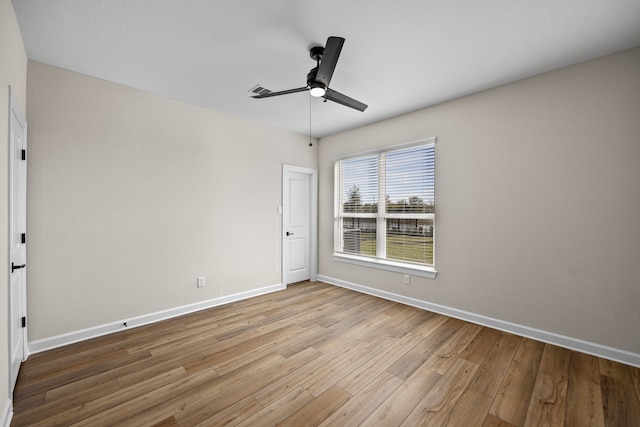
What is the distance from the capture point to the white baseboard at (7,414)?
158 centimetres

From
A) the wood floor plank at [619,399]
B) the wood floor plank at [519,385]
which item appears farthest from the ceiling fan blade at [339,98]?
the wood floor plank at [619,399]

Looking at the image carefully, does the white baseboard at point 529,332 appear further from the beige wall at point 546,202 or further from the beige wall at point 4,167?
the beige wall at point 4,167

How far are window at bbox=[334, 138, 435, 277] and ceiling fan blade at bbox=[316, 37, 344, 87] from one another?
206 centimetres

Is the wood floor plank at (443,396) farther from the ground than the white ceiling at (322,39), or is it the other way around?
the white ceiling at (322,39)

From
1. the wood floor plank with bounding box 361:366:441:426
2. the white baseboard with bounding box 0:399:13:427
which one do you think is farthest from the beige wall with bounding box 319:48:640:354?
the white baseboard with bounding box 0:399:13:427

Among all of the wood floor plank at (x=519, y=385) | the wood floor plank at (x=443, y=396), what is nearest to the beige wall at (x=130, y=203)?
the wood floor plank at (x=443, y=396)

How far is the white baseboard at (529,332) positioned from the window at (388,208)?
17.1 inches

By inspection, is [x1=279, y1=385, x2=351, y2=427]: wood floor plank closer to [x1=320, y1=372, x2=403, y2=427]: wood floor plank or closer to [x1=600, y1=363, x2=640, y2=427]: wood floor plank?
[x1=320, y1=372, x2=403, y2=427]: wood floor plank

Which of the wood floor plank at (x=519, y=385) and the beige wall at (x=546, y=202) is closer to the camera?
the wood floor plank at (x=519, y=385)

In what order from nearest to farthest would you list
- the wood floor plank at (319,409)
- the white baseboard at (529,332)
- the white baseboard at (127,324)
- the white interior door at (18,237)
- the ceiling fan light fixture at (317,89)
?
the wood floor plank at (319,409) < the white interior door at (18,237) < the ceiling fan light fixture at (317,89) < the white baseboard at (529,332) < the white baseboard at (127,324)

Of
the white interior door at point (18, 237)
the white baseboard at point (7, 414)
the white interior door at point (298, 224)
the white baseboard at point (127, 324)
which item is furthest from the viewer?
the white interior door at point (298, 224)

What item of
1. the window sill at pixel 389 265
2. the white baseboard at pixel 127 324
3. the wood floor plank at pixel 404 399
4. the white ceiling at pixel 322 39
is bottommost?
the wood floor plank at pixel 404 399

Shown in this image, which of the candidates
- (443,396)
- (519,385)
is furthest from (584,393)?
(443,396)

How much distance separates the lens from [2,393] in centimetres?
161
